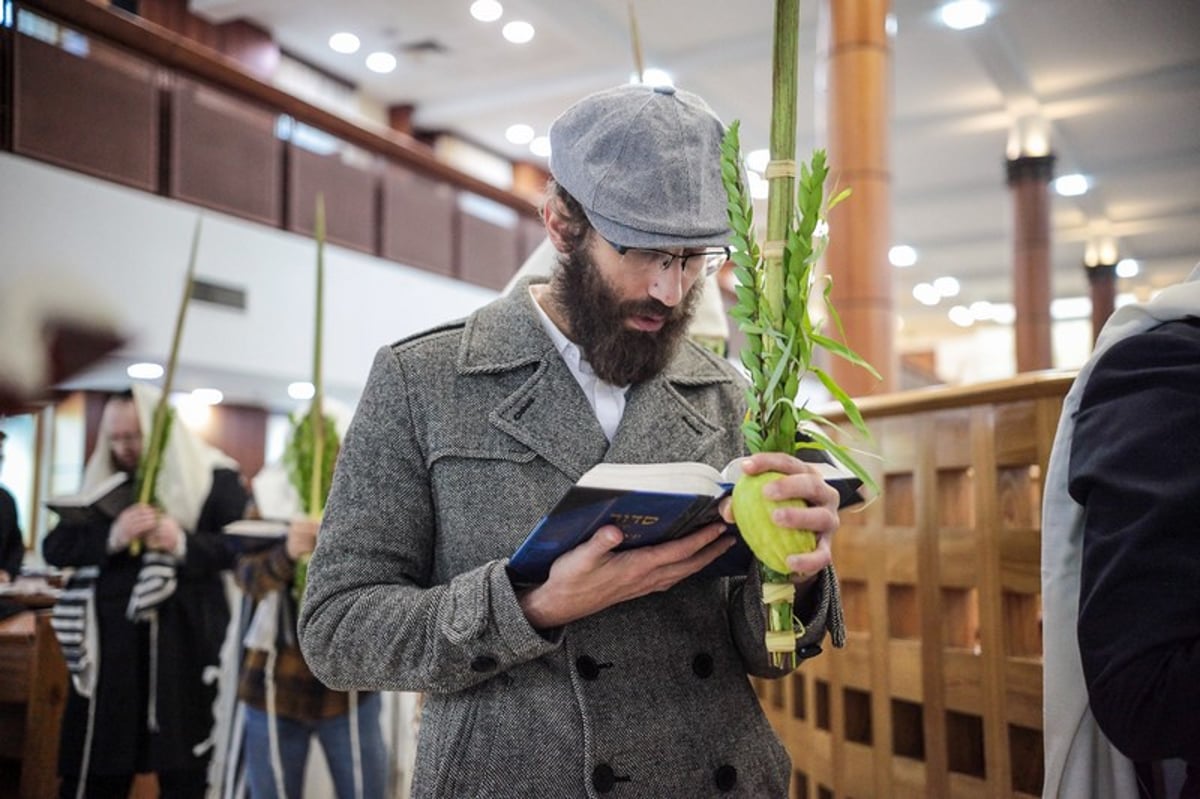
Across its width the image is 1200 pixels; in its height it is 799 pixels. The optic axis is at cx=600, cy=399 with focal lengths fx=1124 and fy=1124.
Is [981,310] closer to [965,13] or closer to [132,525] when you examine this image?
[965,13]

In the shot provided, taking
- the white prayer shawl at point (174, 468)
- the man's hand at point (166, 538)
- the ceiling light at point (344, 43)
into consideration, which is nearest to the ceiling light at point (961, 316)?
the ceiling light at point (344, 43)

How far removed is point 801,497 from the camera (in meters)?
1.24

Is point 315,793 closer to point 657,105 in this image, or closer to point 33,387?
point 33,387

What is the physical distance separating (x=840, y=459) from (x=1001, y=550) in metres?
1.04

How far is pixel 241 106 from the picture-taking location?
8773mm

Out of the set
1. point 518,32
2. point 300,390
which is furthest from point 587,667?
point 518,32

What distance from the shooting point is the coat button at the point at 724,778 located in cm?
149

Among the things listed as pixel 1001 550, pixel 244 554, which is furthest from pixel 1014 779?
pixel 244 554

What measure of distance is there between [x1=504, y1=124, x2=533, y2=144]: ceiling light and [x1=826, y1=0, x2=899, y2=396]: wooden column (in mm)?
7926

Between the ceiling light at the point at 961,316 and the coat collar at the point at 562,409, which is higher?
the ceiling light at the point at 961,316

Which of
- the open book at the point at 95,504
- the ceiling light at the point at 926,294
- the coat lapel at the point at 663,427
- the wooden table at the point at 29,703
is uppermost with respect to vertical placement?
the ceiling light at the point at 926,294

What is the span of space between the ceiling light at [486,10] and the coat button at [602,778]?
1053 centimetres

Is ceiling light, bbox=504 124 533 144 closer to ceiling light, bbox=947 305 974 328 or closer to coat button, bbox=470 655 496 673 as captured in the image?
ceiling light, bbox=947 305 974 328

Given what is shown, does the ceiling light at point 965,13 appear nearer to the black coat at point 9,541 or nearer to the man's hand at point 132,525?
the man's hand at point 132,525
